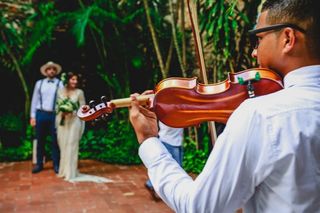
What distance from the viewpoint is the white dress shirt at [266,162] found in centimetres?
98

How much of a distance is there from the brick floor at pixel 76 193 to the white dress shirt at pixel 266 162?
13.7 ft

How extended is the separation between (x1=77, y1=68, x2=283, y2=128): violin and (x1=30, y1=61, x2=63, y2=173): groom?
573cm

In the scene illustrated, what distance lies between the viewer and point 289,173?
981 millimetres

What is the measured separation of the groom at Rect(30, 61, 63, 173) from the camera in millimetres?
7359

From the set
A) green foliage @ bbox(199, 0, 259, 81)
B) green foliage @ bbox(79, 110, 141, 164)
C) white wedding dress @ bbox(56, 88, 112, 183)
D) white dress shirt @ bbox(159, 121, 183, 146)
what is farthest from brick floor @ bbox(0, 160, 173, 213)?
green foliage @ bbox(199, 0, 259, 81)

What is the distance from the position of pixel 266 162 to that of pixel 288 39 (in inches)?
11.8

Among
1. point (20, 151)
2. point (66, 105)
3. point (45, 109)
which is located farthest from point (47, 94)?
point (20, 151)

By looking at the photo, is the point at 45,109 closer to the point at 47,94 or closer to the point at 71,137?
the point at 47,94

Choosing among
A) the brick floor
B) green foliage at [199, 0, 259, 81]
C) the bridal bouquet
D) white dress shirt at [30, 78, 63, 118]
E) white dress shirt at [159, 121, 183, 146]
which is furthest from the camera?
white dress shirt at [30, 78, 63, 118]

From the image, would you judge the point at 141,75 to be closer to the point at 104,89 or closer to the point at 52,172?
the point at 104,89

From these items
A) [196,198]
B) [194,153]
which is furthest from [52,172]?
[196,198]

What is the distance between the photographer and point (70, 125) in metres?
7.03

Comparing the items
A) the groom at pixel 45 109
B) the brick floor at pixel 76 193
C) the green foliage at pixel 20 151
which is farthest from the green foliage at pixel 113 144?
the groom at pixel 45 109

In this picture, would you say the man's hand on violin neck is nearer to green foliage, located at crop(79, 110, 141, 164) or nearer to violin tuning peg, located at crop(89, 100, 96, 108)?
violin tuning peg, located at crop(89, 100, 96, 108)
